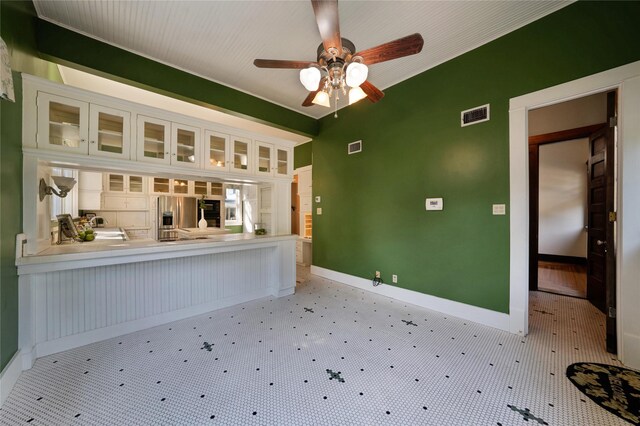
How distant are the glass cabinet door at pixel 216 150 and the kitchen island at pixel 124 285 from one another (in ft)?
3.20

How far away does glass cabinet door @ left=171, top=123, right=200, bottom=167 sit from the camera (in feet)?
9.05

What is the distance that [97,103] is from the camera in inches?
89.7

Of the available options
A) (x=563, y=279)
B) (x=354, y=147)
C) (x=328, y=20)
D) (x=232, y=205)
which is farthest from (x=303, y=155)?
(x=563, y=279)

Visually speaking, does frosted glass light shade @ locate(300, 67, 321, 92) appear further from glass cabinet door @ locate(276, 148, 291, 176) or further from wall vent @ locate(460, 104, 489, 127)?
wall vent @ locate(460, 104, 489, 127)

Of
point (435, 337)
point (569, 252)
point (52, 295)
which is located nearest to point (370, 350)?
point (435, 337)

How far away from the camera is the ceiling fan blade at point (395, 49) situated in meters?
1.66

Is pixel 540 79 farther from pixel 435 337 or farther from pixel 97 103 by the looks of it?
pixel 97 103

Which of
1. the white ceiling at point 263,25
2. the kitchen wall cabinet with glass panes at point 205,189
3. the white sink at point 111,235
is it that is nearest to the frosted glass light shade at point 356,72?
the white ceiling at point 263,25

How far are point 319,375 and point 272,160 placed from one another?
9.20 feet

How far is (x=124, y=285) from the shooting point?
254cm

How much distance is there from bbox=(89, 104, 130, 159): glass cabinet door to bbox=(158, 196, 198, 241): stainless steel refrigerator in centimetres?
329

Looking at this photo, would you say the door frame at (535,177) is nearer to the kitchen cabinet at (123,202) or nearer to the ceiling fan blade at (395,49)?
the ceiling fan blade at (395,49)

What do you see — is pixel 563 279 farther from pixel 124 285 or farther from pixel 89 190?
pixel 89 190

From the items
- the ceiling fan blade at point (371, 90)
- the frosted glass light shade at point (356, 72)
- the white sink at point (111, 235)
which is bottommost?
the white sink at point (111, 235)
